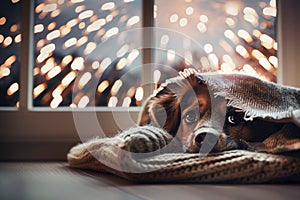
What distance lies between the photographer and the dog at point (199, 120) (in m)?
1.05

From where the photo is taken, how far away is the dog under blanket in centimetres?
99

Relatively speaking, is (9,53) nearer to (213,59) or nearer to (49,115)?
(49,115)

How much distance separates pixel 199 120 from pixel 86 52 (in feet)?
2.45

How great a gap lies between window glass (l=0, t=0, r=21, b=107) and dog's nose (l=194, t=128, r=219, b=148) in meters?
0.90

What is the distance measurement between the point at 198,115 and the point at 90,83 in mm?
658

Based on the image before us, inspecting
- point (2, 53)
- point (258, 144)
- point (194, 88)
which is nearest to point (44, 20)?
point (2, 53)

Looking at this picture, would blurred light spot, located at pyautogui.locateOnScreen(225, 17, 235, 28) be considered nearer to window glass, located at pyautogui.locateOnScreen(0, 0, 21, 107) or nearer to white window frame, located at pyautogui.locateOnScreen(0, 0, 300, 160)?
white window frame, located at pyautogui.locateOnScreen(0, 0, 300, 160)

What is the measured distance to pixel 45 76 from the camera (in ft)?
5.77

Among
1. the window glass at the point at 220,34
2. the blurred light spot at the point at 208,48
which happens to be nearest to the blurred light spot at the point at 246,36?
the window glass at the point at 220,34

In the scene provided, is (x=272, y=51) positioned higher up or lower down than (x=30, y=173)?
higher up

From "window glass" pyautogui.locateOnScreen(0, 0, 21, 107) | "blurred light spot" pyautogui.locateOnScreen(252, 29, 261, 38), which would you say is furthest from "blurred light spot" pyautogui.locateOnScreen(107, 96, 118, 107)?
"blurred light spot" pyautogui.locateOnScreen(252, 29, 261, 38)

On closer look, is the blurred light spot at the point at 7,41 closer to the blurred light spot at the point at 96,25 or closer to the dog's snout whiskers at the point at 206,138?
the blurred light spot at the point at 96,25

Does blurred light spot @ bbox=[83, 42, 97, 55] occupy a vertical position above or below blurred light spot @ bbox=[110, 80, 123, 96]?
above

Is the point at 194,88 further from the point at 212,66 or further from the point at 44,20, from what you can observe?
the point at 44,20
